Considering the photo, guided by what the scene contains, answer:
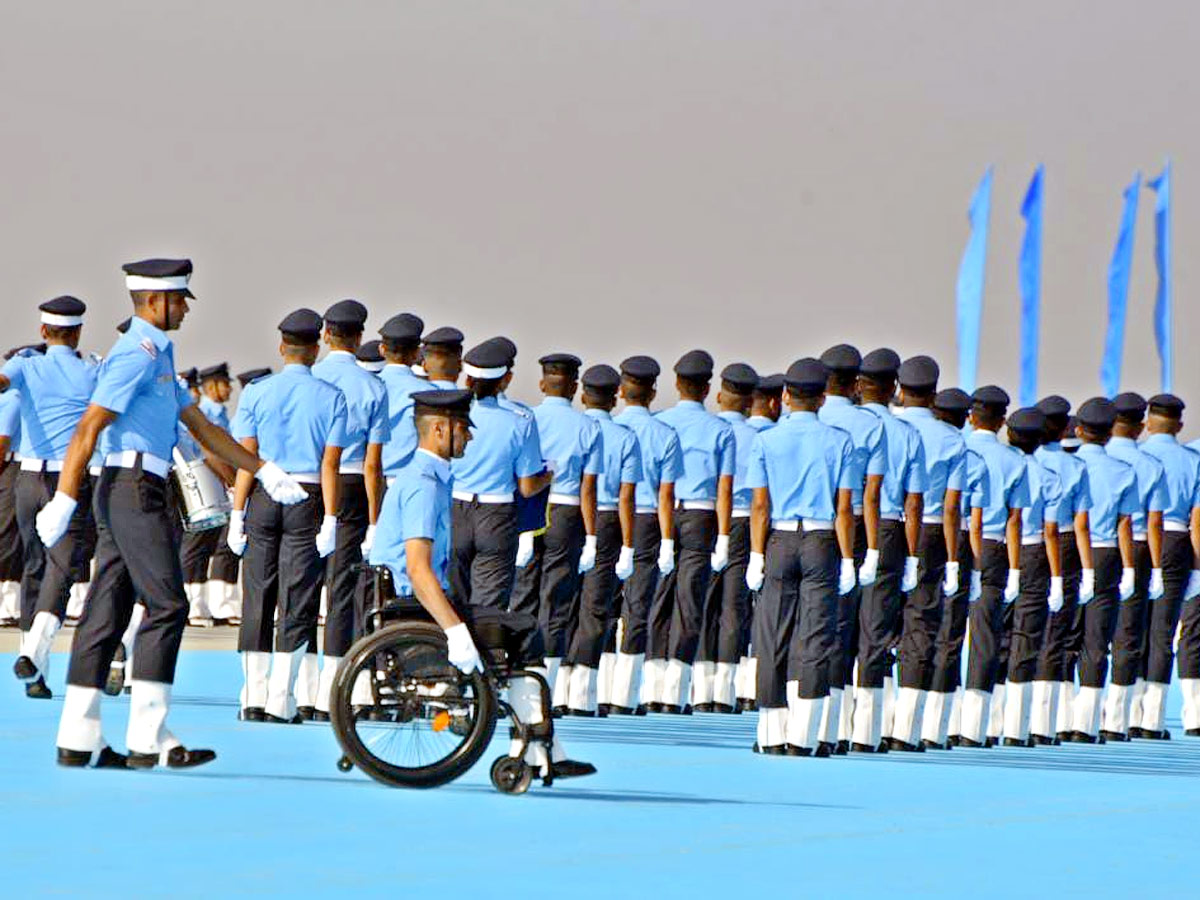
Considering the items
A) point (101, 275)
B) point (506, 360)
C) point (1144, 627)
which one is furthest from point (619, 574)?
point (101, 275)

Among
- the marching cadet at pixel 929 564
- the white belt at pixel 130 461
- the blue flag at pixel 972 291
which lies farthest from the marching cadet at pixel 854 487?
the blue flag at pixel 972 291

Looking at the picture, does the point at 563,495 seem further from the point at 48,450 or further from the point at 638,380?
the point at 48,450

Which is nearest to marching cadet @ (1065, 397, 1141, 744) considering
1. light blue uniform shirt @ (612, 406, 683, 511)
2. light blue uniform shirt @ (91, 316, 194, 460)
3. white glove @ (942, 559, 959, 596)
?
white glove @ (942, 559, 959, 596)

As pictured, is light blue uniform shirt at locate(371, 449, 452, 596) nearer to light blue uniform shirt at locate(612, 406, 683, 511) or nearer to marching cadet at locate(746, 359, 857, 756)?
marching cadet at locate(746, 359, 857, 756)

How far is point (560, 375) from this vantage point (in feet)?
46.0

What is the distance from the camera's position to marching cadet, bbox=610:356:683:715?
48.5 feet

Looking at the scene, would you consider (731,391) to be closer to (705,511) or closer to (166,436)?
(705,511)

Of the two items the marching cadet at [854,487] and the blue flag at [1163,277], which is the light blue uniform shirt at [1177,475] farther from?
the blue flag at [1163,277]

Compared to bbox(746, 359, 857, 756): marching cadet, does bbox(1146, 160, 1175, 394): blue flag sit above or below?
above

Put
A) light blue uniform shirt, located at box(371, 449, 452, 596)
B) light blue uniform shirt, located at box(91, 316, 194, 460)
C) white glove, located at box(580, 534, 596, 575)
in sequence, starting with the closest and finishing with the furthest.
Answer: light blue uniform shirt, located at box(371, 449, 452, 596) < light blue uniform shirt, located at box(91, 316, 194, 460) < white glove, located at box(580, 534, 596, 575)

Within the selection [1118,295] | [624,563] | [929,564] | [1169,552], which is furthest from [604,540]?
[1118,295]

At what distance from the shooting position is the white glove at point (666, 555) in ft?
48.6

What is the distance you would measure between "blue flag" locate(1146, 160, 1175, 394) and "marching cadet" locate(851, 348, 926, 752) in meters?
19.7

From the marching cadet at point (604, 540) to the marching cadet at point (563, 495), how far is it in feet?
1.19
